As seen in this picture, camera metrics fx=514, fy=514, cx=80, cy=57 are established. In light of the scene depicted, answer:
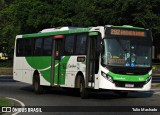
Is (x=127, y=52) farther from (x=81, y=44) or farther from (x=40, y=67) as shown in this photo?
(x=40, y=67)

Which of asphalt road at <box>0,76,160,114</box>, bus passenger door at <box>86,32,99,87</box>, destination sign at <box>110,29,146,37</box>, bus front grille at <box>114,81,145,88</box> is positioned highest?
destination sign at <box>110,29,146,37</box>

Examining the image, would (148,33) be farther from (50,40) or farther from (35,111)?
(35,111)

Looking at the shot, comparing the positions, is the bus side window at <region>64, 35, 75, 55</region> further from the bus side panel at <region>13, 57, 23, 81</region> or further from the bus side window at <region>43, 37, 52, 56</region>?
the bus side panel at <region>13, 57, 23, 81</region>

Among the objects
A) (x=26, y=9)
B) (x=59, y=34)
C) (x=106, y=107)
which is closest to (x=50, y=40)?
(x=59, y=34)

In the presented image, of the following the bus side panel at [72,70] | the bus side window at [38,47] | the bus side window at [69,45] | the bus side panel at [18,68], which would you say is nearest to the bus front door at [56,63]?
the bus side window at [69,45]

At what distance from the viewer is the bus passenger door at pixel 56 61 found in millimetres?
24656

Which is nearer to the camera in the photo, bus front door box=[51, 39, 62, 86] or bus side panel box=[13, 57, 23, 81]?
bus front door box=[51, 39, 62, 86]

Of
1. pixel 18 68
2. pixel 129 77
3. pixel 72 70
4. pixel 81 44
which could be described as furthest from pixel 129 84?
pixel 18 68

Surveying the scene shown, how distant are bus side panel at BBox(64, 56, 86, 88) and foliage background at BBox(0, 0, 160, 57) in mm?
30595

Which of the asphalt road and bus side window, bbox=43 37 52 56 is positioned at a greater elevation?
bus side window, bbox=43 37 52 56

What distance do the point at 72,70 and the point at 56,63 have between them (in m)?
1.92

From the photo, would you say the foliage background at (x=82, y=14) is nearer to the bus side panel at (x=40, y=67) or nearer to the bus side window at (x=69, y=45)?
the bus side panel at (x=40, y=67)

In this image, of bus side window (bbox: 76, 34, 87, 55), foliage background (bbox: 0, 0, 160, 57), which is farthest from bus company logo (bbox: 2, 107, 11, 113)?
foliage background (bbox: 0, 0, 160, 57)

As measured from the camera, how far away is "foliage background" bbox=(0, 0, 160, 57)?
178 ft
